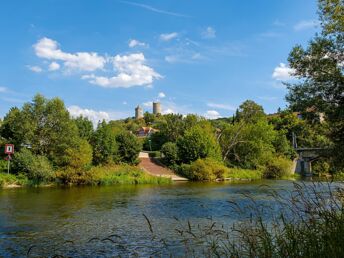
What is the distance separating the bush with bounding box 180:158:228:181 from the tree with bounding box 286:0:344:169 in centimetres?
3172

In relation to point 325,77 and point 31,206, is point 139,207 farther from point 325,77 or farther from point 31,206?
point 325,77

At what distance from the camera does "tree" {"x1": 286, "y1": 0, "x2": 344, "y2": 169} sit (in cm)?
1645

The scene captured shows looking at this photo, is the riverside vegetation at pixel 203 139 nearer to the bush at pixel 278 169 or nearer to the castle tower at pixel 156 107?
the bush at pixel 278 169

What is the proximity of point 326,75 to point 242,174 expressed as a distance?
3899 centimetres

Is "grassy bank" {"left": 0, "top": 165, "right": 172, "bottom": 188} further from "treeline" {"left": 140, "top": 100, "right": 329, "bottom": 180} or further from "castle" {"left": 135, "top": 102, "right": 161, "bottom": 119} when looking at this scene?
"castle" {"left": 135, "top": 102, "right": 161, "bottom": 119}

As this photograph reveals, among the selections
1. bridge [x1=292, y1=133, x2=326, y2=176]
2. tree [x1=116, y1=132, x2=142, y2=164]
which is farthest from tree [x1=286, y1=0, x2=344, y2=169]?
bridge [x1=292, y1=133, x2=326, y2=176]

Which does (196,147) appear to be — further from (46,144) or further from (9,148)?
(9,148)

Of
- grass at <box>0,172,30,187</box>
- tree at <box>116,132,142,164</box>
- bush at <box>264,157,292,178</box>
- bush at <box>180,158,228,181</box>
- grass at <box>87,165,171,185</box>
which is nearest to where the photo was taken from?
grass at <box>0,172,30,187</box>

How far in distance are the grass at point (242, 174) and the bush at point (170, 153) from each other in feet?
26.6

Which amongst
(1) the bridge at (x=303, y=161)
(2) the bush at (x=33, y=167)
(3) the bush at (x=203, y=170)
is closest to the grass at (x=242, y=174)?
(3) the bush at (x=203, y=170)

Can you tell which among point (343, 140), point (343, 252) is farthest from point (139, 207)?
point (343, 252)

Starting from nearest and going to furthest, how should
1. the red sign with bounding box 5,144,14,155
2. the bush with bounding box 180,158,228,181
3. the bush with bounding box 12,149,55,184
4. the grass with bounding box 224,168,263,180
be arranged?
the bush with bounding box 12,149,55,184
the red sign with bounding box 5,144,14,155
the bush with bounding box 180,158,228,181
the grass with bounding box 224,168,263,180

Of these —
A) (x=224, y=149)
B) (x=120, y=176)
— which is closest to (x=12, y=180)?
(x=120, y=176)

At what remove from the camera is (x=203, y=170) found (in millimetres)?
49625
